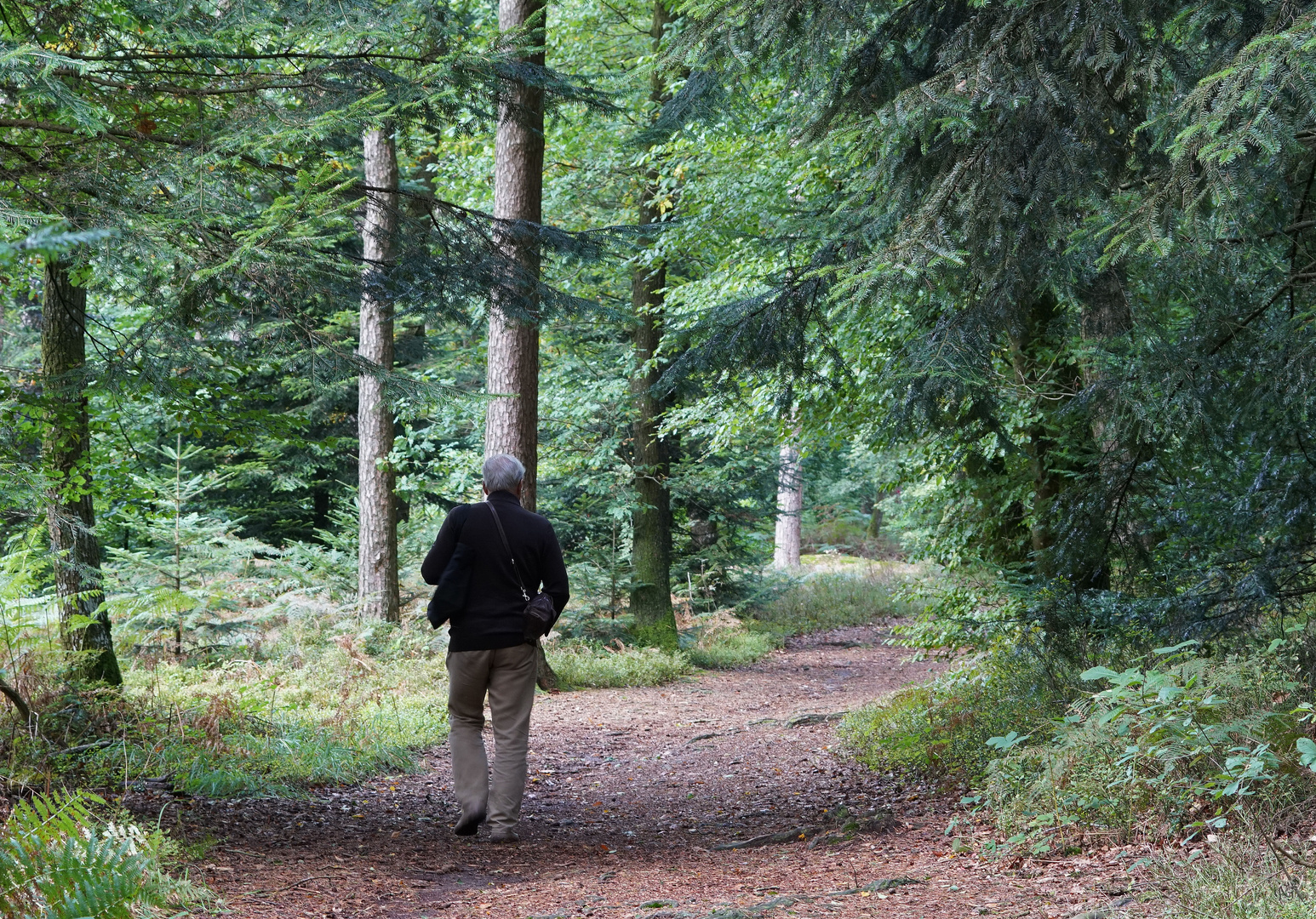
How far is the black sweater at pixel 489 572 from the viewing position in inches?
225

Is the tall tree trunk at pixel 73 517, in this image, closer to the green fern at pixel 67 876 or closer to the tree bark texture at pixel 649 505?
the green fern at pixel 67 876

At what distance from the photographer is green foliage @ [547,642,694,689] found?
12.3 meters

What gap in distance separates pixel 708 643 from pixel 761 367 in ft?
33.9

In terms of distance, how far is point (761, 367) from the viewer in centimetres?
630

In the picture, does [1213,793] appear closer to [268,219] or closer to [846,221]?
[846,221]

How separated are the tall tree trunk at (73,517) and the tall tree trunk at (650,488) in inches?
316

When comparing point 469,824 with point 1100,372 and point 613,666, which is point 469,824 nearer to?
point 1100,372

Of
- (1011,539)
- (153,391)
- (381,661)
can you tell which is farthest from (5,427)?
(1011,539)

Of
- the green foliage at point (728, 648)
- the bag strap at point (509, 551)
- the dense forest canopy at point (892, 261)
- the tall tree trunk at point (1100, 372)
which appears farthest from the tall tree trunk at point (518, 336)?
the tall tree trunk at point (1100, 372)

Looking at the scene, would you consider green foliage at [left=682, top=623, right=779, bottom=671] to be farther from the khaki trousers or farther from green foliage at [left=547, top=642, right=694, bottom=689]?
the khaki trousers

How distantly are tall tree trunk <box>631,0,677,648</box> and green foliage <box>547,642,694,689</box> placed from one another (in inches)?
31.5

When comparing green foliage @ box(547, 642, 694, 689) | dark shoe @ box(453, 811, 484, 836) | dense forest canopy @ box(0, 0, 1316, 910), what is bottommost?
green foliage @ box(547, 642, 694, 689)

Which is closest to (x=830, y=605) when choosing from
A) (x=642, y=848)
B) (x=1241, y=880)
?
(x=642, y=848)

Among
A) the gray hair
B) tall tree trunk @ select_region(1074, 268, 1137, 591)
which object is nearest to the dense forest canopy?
tall tree trunk @ select_region(1074, 268, 1137, 591)
